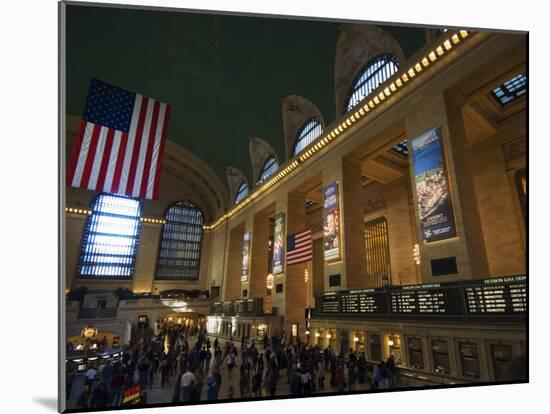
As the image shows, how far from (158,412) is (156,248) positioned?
29.3 m

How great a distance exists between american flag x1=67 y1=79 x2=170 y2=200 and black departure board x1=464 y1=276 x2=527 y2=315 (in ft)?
29.5

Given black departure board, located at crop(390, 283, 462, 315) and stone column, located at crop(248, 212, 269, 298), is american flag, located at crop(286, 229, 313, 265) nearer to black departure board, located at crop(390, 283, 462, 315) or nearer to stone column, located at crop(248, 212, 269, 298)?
black departure board, located at crop(390, 283, 462, 315)

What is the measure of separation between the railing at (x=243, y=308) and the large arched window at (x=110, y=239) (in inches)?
520

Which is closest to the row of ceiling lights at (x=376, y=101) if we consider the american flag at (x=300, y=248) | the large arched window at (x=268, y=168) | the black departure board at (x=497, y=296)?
the large arched window at (x=268, y=168)

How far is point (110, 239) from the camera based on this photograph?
1170 inches

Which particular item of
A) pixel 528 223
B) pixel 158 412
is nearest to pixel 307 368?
pixel 158 412

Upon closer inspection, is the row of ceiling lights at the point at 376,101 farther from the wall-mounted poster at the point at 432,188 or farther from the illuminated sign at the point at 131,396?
the illuminated sign at the point at 131,396

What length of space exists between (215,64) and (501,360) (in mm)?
16117

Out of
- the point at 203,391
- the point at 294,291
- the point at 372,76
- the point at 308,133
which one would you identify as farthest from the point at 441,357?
the point at 308,133

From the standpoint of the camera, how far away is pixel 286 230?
60.2 feet

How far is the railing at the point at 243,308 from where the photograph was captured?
1748cm

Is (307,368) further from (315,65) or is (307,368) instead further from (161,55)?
(161,55)

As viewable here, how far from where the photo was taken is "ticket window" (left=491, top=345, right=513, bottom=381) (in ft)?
20.4

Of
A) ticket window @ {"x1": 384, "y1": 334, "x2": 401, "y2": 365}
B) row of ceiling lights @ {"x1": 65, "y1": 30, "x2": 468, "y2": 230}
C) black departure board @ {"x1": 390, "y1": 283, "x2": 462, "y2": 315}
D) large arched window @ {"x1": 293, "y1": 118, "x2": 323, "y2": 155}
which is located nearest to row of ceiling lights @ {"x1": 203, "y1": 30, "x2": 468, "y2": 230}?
row of ceiling lights @ {"x1": 65, "y1": 30, "x2": 468, "y2": 230}
